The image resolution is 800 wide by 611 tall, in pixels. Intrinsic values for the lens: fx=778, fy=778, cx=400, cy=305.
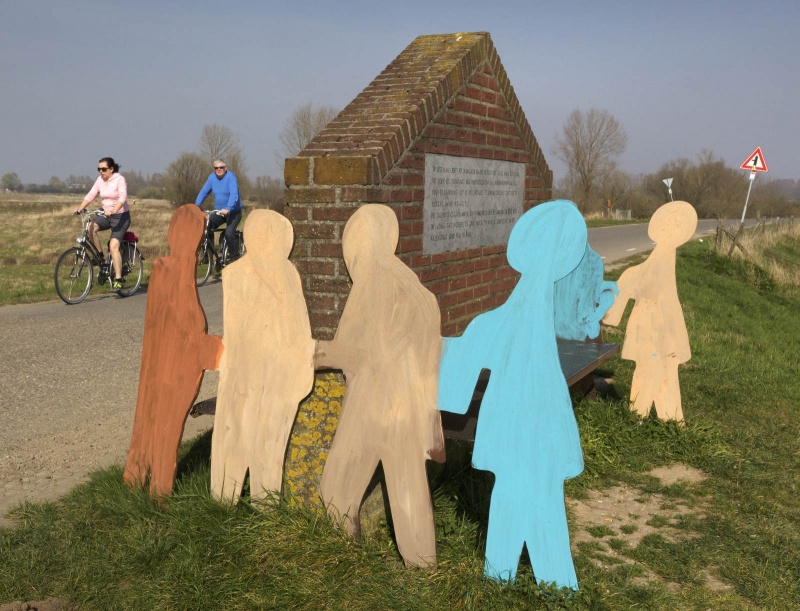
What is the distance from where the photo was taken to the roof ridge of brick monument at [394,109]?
3695 mm

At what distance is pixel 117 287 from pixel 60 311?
113 cm

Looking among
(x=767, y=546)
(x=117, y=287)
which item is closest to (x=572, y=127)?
(x=117, y=287)

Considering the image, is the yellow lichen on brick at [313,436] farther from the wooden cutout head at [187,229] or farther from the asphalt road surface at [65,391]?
the asphalt road surface at [65,391]

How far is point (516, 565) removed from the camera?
295 cm

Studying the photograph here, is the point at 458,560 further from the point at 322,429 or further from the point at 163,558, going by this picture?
the point at 163,558

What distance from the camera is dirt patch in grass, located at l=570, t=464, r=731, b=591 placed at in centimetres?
364

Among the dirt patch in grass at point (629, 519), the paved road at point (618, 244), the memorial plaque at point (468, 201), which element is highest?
the memorial plaque at point (468, 201)

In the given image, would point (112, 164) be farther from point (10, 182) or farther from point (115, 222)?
point (10, 182)

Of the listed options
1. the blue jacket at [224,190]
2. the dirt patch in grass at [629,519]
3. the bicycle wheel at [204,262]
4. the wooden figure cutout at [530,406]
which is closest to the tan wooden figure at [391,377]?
the wooden figure cutout at [530,406]

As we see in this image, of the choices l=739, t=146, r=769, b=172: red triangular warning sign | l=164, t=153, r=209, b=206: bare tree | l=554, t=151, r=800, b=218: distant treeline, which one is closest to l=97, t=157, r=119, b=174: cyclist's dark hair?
l=739, t=146, r=769, b=172: red triangular warning sign

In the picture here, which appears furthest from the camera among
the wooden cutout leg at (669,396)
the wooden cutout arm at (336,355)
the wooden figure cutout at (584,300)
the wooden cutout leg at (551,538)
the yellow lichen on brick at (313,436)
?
the wooden figure cutout at (584,300)

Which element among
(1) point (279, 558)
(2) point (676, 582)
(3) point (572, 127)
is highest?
(3) point (572, 127)

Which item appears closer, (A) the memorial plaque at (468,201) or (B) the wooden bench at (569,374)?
(B) the wooden bench at (569,374)

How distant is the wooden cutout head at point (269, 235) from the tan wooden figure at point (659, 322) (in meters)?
2.81
